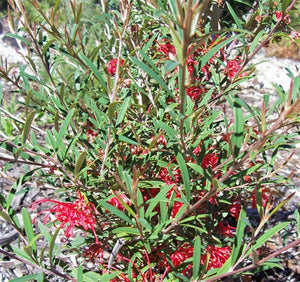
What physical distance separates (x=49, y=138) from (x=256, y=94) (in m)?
3.66

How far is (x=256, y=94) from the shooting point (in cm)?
428

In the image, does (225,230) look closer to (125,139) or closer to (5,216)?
(125,139)

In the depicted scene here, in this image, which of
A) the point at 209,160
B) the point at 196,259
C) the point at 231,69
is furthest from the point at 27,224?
the point at 231,69

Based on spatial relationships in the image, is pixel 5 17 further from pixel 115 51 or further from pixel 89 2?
pixel 115 51

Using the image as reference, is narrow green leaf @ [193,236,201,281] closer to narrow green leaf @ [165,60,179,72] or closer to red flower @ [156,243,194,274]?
red flower @ [156,243,194,274]

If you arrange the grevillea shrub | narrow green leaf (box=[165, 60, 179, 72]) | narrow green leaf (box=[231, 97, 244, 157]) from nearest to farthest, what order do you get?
narrow green leaf (box=[165, 60, 179, 72])
narrow green leaf (box=[231, 97, 244, 157])
the grevillea shrub

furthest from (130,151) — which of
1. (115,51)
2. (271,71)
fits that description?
(271,71)

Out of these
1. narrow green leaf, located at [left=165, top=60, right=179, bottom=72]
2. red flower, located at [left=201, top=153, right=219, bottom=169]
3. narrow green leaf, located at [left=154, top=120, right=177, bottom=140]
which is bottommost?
red flower, located at [left=201, top=153, right=219, bottom=169]

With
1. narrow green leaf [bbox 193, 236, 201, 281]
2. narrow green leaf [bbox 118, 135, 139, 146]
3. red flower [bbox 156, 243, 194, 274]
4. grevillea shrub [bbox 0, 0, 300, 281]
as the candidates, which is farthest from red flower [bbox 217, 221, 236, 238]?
narrow green leaf [bbox 118, 135, 139, 146]

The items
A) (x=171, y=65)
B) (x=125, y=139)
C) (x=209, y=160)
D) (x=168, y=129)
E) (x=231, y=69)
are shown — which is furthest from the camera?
(x=231, y=69)

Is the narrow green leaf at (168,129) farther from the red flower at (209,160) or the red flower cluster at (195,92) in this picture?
the red flower cluster at (195,92)

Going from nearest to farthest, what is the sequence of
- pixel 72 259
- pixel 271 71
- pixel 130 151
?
pixel 130 151, pixel 72 259, pixel 271 71

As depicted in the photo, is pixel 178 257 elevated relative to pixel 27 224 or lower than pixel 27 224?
lower

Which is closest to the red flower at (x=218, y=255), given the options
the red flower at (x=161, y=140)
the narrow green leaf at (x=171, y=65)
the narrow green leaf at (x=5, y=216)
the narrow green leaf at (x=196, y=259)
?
the narrow green leaf at (x=196, y=259)
